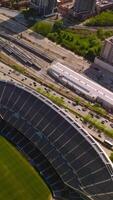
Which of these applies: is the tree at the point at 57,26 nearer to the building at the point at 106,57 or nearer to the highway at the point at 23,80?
the building at the point at 106,57

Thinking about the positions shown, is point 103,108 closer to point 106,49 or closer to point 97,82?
point 97,82

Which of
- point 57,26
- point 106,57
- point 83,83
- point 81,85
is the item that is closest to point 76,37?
point 57,26

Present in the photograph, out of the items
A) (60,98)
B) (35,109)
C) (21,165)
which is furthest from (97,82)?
(21,165)

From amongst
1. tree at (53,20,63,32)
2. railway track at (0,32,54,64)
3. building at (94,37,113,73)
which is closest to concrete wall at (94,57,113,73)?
building at (94,37,113,73)

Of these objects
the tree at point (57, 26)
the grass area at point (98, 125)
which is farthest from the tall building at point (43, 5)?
the grass area at point (98, 125)

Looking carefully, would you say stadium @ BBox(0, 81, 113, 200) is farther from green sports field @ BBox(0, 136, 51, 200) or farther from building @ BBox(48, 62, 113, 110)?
A: building @ BBox(48, 62, 113, 110)

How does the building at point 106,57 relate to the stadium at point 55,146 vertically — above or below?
above
